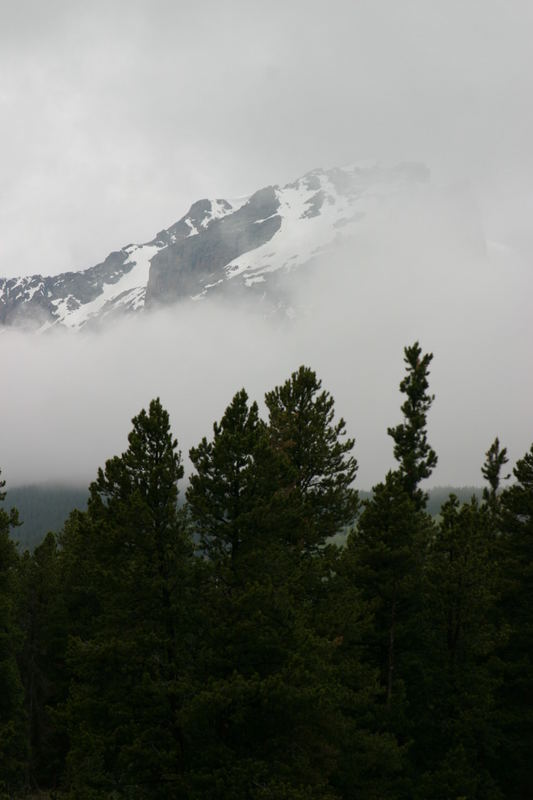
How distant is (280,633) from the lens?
1606 cm

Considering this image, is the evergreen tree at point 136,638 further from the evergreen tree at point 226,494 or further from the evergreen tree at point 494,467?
the evergreen tree at point 494,467

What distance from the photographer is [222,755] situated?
1477cm

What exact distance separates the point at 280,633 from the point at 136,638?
3655 mm

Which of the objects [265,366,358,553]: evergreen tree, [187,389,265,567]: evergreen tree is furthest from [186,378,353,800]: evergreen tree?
[265,366,358,553]: evergreen tree

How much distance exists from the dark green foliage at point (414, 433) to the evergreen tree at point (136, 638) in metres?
21.8

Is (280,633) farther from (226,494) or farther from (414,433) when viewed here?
(414,433)

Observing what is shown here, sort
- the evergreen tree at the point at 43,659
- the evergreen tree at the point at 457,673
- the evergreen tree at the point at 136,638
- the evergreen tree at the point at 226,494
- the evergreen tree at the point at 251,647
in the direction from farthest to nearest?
the evergreen tree at the point at 43,659 < the evergreen tree at the point at 457,673 < the evergreen tree at the point at 226,494 < the evergreen tree at the point at 136,638 < the evergreen tree at the point at 251,647

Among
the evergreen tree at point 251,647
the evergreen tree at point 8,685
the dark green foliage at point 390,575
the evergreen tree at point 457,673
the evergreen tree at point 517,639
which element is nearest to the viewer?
the evergreen tree at point 251,647

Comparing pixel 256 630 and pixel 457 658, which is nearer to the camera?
pixel 256 630

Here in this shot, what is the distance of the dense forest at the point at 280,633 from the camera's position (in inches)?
598

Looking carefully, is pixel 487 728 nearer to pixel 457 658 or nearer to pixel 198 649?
pixel 457 658

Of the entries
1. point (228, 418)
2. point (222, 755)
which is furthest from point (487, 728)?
point (228, 418)

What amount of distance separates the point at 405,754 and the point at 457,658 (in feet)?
12.8

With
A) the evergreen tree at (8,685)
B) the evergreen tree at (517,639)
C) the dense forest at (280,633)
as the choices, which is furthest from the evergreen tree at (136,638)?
the evergreen tree at (517,639)
